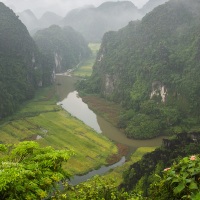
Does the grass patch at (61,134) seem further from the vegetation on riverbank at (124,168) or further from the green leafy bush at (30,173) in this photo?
the green leafy bush at (30,173)

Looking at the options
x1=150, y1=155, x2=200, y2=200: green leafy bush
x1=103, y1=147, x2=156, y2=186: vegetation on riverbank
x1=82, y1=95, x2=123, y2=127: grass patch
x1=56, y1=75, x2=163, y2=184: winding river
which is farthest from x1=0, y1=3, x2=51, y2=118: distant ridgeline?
x1=150, y1=155, x2=200, y2=200: green leafy bush

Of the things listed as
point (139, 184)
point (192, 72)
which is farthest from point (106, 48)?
point (139, 184)

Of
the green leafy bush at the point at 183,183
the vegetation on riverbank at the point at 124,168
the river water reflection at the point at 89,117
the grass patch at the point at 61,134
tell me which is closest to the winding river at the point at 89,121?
the river water reflection at the point at 89,117

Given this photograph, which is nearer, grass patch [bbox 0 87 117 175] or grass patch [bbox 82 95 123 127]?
grass patch [bbox 0 87 117 175]

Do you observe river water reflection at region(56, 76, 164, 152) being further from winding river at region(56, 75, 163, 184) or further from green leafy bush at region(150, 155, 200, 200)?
green leafy bush at region(150, 155, 200, 200)

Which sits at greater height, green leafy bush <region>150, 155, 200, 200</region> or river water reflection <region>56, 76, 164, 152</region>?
green leafy bush <region>150, 155, 200, 200</region>

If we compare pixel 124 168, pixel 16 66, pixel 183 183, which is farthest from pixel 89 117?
pixel 183 183

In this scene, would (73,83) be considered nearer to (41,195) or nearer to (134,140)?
(134,140)

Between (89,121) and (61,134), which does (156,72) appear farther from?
(61,134)
